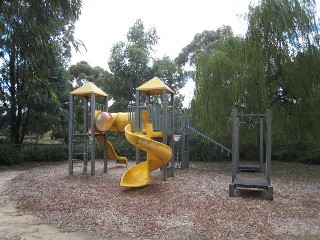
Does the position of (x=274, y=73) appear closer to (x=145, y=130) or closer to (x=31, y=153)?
(x=145, y=130)

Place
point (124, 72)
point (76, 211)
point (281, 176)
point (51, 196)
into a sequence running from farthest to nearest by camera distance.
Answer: point (124, 72) → point (281, 176) → point (51, 196) → point (76, 211)

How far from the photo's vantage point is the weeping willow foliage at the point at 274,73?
11.2 meters

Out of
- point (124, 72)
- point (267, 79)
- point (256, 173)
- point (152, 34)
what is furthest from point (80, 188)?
point (152, 34)

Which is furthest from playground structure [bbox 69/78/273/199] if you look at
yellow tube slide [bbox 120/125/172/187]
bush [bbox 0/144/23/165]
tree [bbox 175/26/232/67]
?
tree [bbox 175/26/232/67]

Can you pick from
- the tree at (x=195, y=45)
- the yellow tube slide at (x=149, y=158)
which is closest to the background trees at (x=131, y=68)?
the tree at (x=195, y=45)

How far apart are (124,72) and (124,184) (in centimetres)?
1372

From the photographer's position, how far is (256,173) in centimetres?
1129

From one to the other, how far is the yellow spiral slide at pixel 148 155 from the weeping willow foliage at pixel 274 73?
14.8ft

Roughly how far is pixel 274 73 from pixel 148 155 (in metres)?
6.36

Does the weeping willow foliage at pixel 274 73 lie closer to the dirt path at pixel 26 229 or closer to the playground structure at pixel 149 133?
the playground structure at pixel 149 133

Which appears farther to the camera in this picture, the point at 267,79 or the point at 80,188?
the point at 267,79

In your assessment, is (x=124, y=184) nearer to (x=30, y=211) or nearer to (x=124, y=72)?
(x=30, y=211)

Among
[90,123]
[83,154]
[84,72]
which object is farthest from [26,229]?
[84,72]

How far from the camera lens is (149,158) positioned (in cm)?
850
